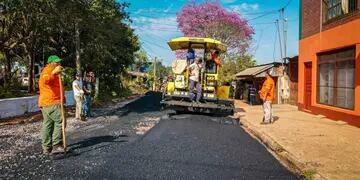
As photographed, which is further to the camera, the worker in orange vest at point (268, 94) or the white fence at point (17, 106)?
the white fence at point (17, 106)

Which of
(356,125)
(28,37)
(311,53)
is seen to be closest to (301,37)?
(311,53)

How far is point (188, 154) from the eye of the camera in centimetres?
944

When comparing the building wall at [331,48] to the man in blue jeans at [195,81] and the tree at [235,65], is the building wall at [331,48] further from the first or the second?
the tree at [235,65]

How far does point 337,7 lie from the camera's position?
1795 cm

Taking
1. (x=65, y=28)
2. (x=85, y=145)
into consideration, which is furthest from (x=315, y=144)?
(x=65, y=28)

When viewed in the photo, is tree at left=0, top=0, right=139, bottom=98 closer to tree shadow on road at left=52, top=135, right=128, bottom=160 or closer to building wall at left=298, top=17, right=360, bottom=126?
tree shadow on road at left=52, top=135, right=128, bottom=160

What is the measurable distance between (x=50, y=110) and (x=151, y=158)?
7.11 ft

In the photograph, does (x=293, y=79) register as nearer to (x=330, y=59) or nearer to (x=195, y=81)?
(x=330, y=59)

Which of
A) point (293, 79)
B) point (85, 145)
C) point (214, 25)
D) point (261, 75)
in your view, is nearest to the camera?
point (85, 145)

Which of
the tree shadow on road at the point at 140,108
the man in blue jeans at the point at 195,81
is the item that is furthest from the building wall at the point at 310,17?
the tree shadow on road at the point at 140,108

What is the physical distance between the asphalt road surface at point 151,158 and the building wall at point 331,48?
4508 mm

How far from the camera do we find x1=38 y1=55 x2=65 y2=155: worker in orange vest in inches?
358

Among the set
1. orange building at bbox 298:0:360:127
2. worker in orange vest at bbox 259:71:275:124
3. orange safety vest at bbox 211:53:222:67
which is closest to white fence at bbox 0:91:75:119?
orange safety vest at bbox 211:53:222:67

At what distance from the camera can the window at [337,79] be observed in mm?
16203
